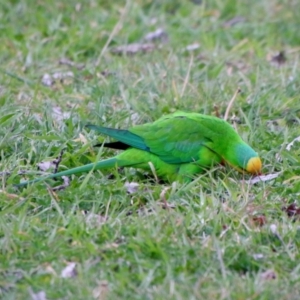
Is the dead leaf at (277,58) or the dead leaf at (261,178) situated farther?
the dead leaf at (277,58)

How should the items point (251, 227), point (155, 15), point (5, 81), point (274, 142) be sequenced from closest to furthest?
point (251, 227) → point (274, 142) → point (5, 81) → point (155, 15)

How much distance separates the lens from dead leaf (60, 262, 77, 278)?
11.0 ft

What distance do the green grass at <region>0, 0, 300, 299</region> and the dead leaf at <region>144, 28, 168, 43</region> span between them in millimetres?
61

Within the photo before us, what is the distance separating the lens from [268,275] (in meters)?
3.37

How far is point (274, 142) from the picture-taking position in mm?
4820

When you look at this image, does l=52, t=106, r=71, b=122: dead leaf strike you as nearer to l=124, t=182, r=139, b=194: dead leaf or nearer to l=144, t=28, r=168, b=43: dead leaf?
l=124, t=182, r=139, b=194: dead leaf

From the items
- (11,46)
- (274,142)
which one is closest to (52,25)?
(11,46)

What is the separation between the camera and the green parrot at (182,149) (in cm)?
430

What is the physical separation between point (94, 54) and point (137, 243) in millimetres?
3148

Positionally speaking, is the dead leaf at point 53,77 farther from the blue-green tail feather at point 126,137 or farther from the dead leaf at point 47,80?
the blue-green tail feather at point 126,137

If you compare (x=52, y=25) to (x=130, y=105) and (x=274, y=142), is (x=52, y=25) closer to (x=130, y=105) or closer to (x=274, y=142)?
(x=130, y=105)

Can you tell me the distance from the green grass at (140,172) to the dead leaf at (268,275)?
0.03 m

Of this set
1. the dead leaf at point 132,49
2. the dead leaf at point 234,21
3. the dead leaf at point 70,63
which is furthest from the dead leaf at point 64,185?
the dead leaf at point 234,21

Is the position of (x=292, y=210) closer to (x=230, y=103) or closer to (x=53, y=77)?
(x=230, y=103)
